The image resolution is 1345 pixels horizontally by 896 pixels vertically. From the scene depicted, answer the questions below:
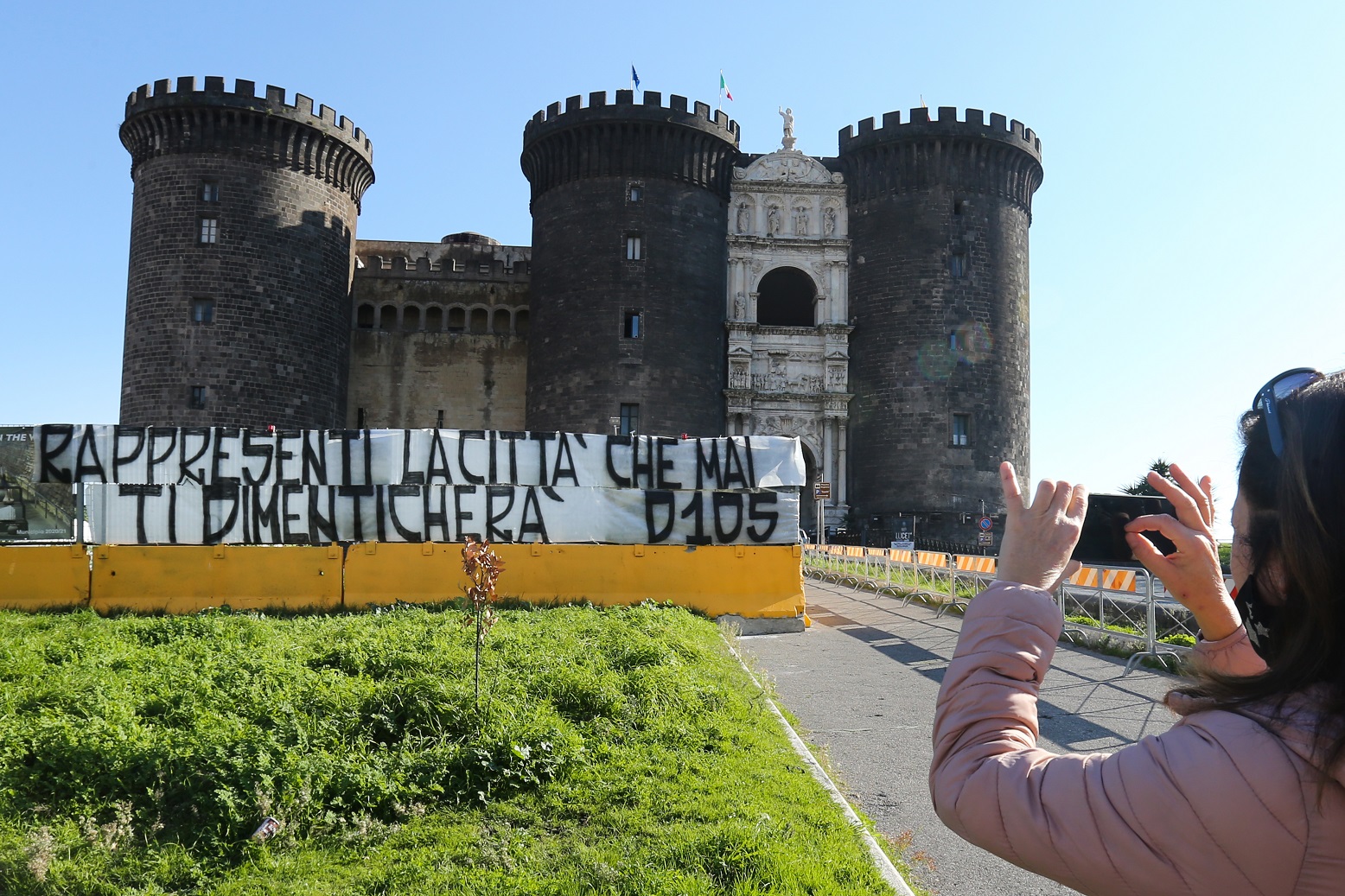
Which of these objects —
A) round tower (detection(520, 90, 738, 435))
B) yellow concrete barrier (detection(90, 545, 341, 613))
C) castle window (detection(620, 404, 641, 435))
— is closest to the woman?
yellow concrete barrier (detection(90, 545, 341, 613))

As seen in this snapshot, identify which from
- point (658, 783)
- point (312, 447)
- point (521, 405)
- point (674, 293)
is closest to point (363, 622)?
point (312, 447)

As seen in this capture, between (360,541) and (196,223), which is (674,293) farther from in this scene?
(360,541)

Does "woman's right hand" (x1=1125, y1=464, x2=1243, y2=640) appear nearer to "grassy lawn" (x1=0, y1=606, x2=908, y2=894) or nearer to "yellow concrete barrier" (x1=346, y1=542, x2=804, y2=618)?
"grassy lawn" (x1=0, y1=606, x2=908, y2=894)

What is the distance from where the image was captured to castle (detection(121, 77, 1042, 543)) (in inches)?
1304

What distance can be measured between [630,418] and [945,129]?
16.0 meters

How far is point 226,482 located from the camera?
14516mm

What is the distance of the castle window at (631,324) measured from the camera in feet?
114

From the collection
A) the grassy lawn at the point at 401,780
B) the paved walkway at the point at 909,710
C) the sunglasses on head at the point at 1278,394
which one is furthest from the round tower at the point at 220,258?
the sunglasses on head at the point at 1278,394

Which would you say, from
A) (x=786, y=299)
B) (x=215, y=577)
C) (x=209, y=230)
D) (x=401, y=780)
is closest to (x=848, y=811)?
(x=401, y=780)

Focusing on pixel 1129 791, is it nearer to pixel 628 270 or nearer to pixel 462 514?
pixel 462 514

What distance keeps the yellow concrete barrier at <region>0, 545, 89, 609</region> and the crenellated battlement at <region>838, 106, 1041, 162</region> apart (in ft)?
103

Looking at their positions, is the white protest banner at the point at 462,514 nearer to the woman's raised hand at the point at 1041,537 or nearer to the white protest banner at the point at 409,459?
the white protest banner at the point at 409,459

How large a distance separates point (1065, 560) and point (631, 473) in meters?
13.3

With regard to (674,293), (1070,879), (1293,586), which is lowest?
(1070,879)
